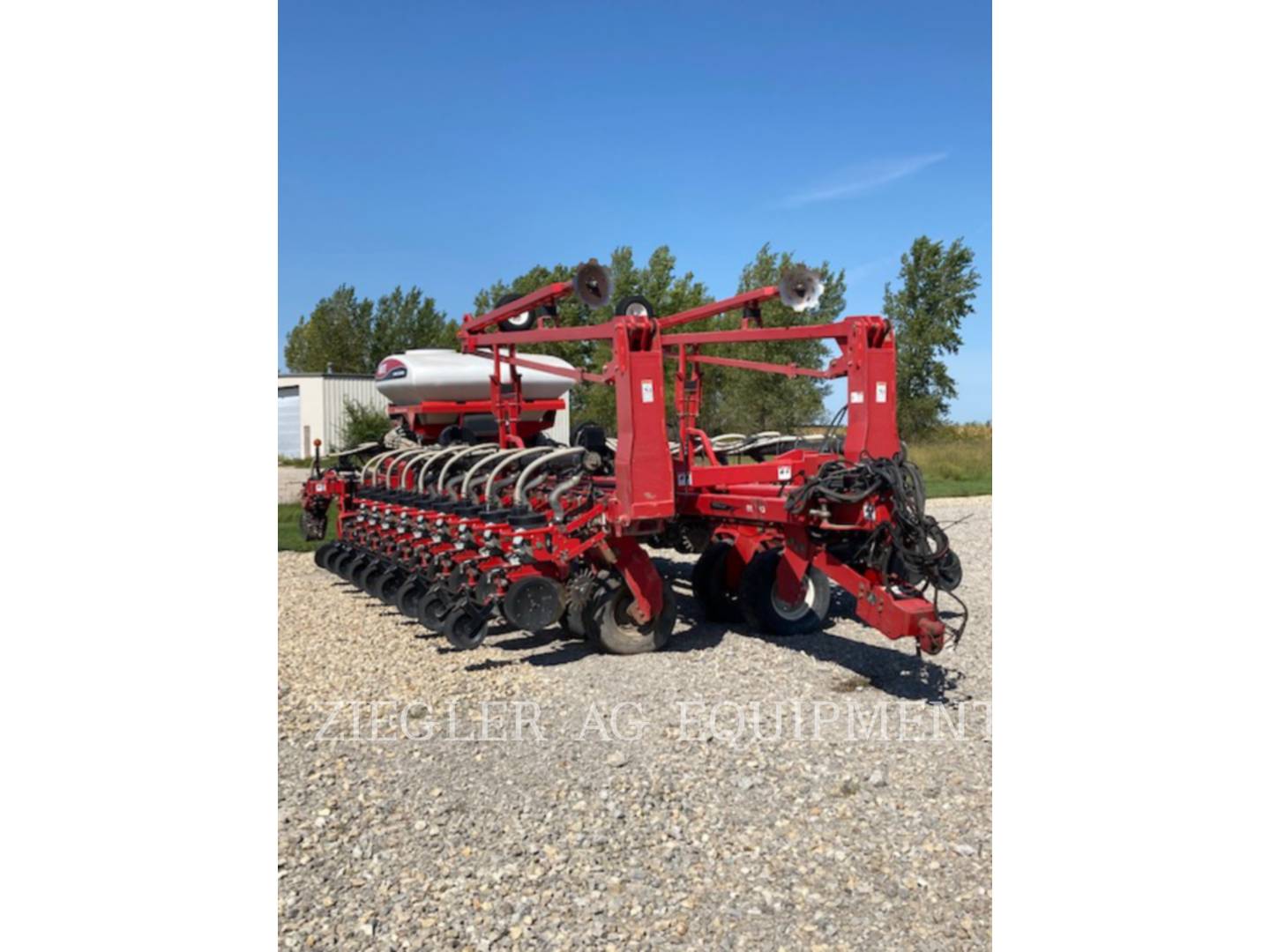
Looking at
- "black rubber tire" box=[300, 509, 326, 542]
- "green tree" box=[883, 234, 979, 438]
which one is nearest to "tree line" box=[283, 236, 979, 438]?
"green tree" box=[883, 234, 979, 438]

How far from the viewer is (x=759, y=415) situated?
19516 millimetres

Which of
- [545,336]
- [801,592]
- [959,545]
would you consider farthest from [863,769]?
[959,545]

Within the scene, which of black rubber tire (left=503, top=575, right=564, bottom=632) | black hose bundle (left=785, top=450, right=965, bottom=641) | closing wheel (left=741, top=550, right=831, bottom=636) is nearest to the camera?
black hose bundle (left=785, top=450, right=965, bottom=641)

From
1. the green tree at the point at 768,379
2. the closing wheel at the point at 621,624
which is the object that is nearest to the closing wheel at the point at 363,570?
the closing wheel at the point at 621,624

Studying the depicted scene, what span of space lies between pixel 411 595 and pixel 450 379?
10.2 ft

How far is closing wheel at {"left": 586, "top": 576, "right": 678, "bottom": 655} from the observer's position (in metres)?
6.72

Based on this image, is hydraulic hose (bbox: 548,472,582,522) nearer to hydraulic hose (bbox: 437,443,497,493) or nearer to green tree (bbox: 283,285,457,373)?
hydraulic hose (bbox: 437,443,497,493)

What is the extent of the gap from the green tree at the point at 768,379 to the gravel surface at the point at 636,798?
39.7 ft

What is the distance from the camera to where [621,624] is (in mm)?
6820

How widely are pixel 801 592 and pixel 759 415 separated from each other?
39.9 feet

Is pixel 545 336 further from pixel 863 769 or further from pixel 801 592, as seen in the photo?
pixel 863 769

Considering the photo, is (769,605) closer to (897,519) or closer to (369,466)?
(897,519)

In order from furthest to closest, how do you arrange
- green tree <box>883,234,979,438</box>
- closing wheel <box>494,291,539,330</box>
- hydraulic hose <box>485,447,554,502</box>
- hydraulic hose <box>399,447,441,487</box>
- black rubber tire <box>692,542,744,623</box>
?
green tree <box>883,234,979,438</box>, closing wheel <box>494,291,539,330</box>, hydraulic hose <box>399,447,441,487</box>, black rubber tire <box>692,542,744,623</box>, hydraulic hose <box>485,447,554,502</box>

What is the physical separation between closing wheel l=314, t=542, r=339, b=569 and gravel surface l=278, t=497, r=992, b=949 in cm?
318
